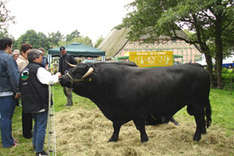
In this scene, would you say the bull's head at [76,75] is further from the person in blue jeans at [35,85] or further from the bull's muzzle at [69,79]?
the person in blue jeans at [35,85]

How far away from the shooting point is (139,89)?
4102 mm

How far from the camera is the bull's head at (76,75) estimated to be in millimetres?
3775

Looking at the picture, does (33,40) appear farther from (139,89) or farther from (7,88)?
(139,89)

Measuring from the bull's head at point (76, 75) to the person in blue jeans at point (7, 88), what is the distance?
1023 mm

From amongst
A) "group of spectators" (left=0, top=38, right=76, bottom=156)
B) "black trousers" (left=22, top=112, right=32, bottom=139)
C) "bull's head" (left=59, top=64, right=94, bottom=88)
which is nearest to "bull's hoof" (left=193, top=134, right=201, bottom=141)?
"bull's head" (left=59, top=64, right=94, bottom=88)

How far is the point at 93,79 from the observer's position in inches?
156

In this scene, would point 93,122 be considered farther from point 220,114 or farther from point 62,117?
point 220,114

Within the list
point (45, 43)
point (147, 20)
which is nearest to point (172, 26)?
point (147, 20)

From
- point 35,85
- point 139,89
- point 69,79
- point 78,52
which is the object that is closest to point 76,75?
point 69,79

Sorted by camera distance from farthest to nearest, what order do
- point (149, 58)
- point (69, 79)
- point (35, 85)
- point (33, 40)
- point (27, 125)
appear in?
1. point (33, 40)
2. point (149, 58)
3. point (27, 125)
4. point (69, 79)
5. point (35, 85)

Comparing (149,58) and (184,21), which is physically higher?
(184,21)

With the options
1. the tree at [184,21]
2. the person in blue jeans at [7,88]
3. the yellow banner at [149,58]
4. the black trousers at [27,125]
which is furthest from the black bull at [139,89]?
the tree at [184,21]

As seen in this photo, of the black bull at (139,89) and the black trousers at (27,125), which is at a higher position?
the black bull at (139,89)

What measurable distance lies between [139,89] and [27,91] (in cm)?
200
